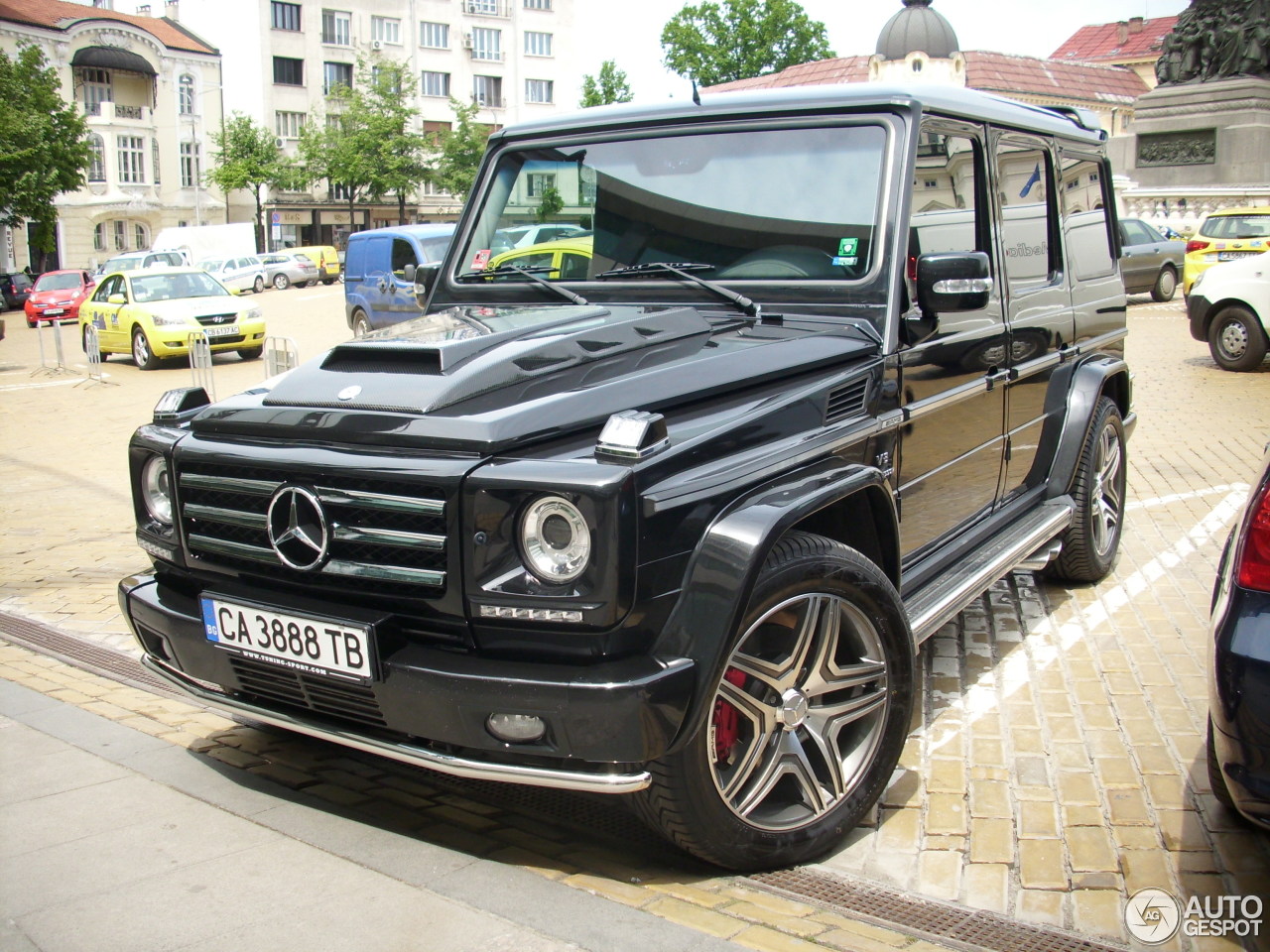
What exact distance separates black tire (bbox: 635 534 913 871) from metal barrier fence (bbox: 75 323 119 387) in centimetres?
1682

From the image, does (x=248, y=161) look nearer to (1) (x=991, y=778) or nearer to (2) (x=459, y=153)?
(2) (x=459, y=153)

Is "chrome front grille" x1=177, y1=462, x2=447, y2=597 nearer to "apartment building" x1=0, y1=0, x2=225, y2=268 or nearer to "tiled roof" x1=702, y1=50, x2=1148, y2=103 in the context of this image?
"apartment building" x1=0, y1=0, x2=225, y2=268

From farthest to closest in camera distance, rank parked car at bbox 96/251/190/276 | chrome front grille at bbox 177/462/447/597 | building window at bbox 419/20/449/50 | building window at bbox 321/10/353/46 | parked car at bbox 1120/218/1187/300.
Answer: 1. building window at bbox 419/20/449/50
2. building window at bbox 321/10/353/46
3. parked car at bbox 96/251/190/276
4. parked car at bbox 1120/218/1187/300
5. chrome front grille at bbox 177/462/447/597

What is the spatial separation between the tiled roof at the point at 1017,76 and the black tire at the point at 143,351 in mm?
48492

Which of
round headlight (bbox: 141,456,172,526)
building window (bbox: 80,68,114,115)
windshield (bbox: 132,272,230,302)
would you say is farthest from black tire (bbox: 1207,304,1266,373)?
building window (bbox: 80,68,114,115)

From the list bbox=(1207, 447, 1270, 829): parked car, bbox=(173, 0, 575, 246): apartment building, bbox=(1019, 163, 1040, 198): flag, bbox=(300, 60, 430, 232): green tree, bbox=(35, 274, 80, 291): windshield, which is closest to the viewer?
bbox=(1207, 447, 1270, 829): parked car

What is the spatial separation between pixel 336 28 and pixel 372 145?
12560mm

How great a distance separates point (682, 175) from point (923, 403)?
116 centimetres

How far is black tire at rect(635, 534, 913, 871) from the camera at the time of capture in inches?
118

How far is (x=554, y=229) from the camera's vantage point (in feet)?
14.8

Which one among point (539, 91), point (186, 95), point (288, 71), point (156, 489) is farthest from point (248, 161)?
point (156, 489)

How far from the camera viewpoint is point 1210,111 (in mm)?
29391

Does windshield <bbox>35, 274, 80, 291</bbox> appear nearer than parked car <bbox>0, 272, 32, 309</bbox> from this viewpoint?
Yes

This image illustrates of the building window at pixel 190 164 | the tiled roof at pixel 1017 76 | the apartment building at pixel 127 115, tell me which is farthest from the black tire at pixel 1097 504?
the building window at pixel 190 164
